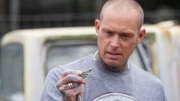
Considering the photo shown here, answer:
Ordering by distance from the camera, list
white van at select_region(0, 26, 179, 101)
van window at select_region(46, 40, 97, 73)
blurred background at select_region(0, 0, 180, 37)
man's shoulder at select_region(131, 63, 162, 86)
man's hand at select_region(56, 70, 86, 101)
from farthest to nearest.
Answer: blurred background at select_region(0, 0, 180, 37), van window at select_region(46, 40, 97, 73), white van at select_region(0, 26, 179, 101), man's shoulder at select_region(131, 63, 162, 86), man's hand at select_region(56, 70, 86, 101)

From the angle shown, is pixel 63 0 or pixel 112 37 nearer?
pixel 112 37

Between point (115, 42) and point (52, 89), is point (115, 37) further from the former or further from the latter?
point (52, 89)

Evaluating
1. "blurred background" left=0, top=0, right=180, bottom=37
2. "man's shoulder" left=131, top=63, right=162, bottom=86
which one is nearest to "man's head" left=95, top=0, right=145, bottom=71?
"man's shoulder" left=131, top=63, right=162, bottom=86

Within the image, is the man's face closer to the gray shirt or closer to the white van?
the gray shirt

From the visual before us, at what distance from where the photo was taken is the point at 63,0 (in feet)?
53.4

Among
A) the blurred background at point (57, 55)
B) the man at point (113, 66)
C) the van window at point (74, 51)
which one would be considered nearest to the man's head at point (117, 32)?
the man at point (113, 66)

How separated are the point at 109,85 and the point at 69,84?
35 cm

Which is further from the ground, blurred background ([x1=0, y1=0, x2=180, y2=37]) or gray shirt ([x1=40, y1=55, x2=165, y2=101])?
gray shirt ([x1=40, y1=55, x2=165, y2=101])

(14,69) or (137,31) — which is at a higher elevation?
(137,31)

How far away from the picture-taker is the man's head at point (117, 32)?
126 inches

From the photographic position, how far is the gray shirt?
3217 mm

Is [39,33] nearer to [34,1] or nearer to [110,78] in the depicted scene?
[110,78]

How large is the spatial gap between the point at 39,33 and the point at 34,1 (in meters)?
11.2

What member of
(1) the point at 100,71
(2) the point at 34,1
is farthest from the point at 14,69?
(2) the point at 34,1
